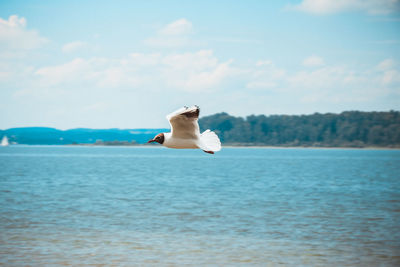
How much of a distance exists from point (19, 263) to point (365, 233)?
18.9 m

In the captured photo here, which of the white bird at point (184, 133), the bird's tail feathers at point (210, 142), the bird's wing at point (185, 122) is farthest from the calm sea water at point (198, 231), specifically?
the bird's wing at point (185, 122)

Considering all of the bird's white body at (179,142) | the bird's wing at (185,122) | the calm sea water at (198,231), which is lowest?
the calm sea water at (198,231)

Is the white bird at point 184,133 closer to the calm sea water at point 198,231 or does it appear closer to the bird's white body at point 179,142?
the bird's white body at point 179,142

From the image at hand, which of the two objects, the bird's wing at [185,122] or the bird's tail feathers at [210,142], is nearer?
the bird's wing at [185,122]

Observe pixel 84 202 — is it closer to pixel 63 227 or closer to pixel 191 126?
pixel 63 227

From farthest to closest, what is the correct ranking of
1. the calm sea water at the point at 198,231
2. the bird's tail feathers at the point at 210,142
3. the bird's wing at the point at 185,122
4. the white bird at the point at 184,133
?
the calm sea water at the point at 198,231
the bird's tail feathers at the point at 210,142
the white bird at the point at 184,133
the bird's wing at the point at 185,122

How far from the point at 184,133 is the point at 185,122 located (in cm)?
43

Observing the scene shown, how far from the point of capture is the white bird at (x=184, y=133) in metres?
10.9

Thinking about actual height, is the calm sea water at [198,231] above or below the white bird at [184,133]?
below

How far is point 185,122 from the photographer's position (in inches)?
440

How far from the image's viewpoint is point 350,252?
22.8 metres

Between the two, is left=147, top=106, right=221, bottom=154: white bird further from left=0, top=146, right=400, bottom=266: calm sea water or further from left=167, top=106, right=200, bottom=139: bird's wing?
left=0, top=146, right=400, bottom=266: calm sea water

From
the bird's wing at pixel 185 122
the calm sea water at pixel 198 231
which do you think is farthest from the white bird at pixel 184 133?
the calm sea water at pixel 198 231

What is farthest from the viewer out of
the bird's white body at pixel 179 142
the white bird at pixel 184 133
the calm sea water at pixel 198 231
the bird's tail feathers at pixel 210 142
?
the calm sea water at pixel 198 231
